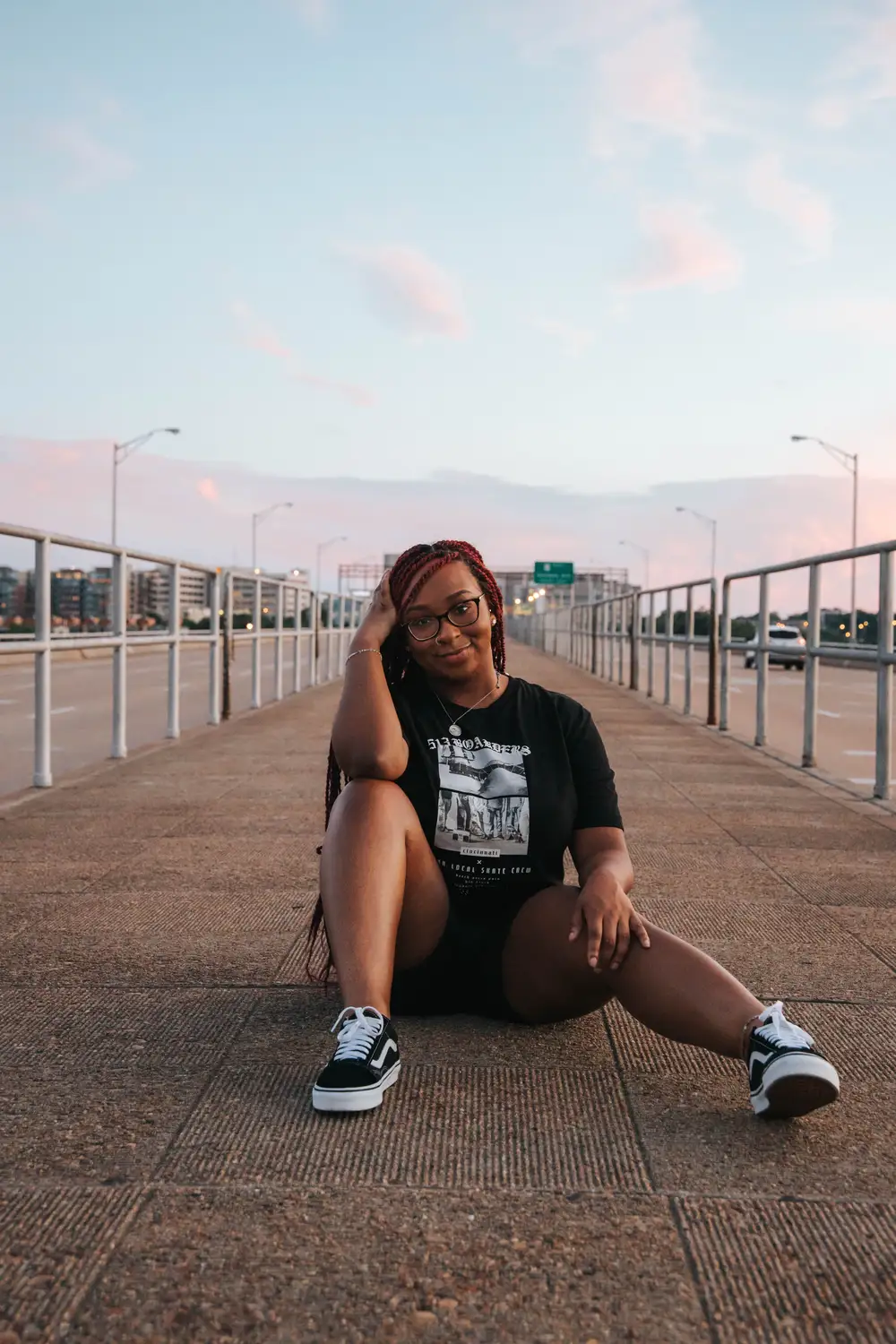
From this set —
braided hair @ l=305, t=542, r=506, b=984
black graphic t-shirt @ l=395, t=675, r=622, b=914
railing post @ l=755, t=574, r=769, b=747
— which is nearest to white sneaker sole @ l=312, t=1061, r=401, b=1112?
braided hair @ l=305, t=542, r=506, b=984

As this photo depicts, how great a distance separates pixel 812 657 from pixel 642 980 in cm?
698

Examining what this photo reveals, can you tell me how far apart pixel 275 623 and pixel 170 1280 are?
15.4m

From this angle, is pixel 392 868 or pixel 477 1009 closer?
pixel 392 868

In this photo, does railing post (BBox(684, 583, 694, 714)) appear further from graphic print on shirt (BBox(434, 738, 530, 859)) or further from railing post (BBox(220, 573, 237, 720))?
graphic print on shirt (BBox(434, 738, 530, 859))

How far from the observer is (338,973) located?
9.49 feet

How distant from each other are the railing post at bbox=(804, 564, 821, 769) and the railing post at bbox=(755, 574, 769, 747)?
1.43 m

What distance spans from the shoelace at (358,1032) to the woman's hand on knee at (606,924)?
45 centimetres

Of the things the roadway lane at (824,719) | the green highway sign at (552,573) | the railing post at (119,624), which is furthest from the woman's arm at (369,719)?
the green highway sign at (552,573)

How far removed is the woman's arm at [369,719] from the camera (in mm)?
3061

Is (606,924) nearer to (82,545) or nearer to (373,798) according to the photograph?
(373,798)

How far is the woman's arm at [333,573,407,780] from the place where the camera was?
10.0 ft

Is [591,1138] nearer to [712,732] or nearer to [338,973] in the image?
[338,973]

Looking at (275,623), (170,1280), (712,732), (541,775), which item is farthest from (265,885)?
(275,623)

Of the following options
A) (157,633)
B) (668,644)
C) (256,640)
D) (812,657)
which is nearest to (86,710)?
(256,640)
